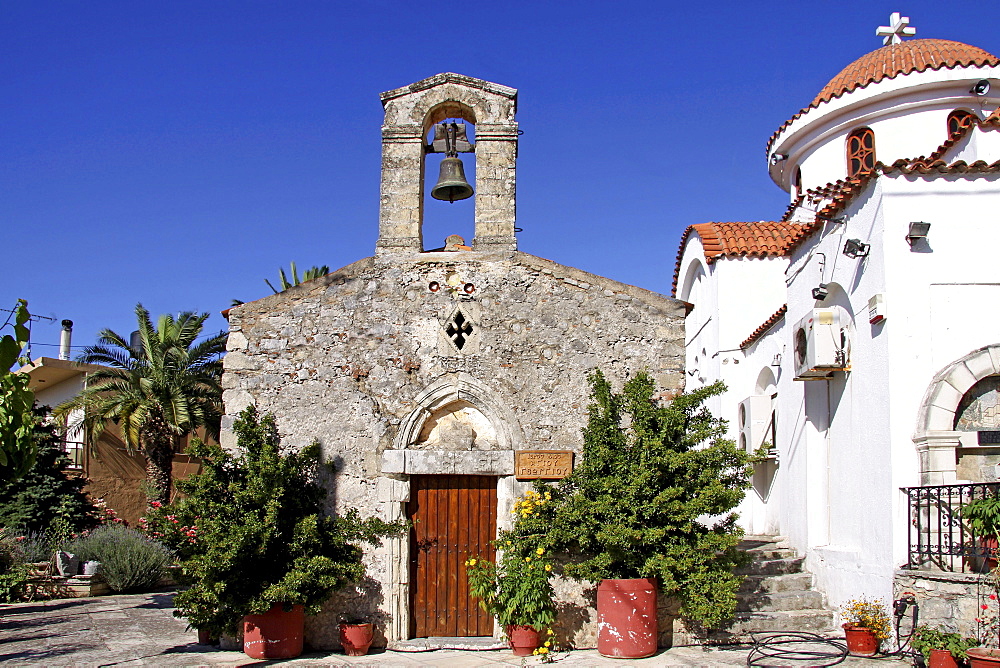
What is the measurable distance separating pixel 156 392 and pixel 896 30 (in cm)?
1579

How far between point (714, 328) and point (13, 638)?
1023 centimetres

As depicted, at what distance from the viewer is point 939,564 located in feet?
22.6

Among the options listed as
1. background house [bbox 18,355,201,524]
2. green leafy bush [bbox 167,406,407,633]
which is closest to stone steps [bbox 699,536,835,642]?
green leafy bush [bbox 167,406,407,633]

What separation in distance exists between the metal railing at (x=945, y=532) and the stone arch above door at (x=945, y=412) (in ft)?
0.55

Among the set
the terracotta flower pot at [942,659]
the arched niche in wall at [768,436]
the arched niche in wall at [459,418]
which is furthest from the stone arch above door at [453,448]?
the arched niche in wall at [768,436]

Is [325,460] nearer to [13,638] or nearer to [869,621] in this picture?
[13,638]

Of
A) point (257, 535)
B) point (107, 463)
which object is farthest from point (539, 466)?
point (107, 463)

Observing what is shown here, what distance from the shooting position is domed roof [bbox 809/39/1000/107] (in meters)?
12.4

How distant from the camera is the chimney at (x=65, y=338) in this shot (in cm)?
2202

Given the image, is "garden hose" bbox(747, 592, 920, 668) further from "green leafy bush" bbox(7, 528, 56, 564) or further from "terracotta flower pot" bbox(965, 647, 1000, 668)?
"green leafy bush" bbox(7, 528, 56, 564)

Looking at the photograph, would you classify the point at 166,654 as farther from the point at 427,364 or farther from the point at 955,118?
the point at 955,118

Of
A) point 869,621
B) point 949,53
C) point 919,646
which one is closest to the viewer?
point 919,646

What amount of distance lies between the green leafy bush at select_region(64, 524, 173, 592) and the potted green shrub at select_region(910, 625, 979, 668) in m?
10.2

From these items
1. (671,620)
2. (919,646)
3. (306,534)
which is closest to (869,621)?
(919,646)
